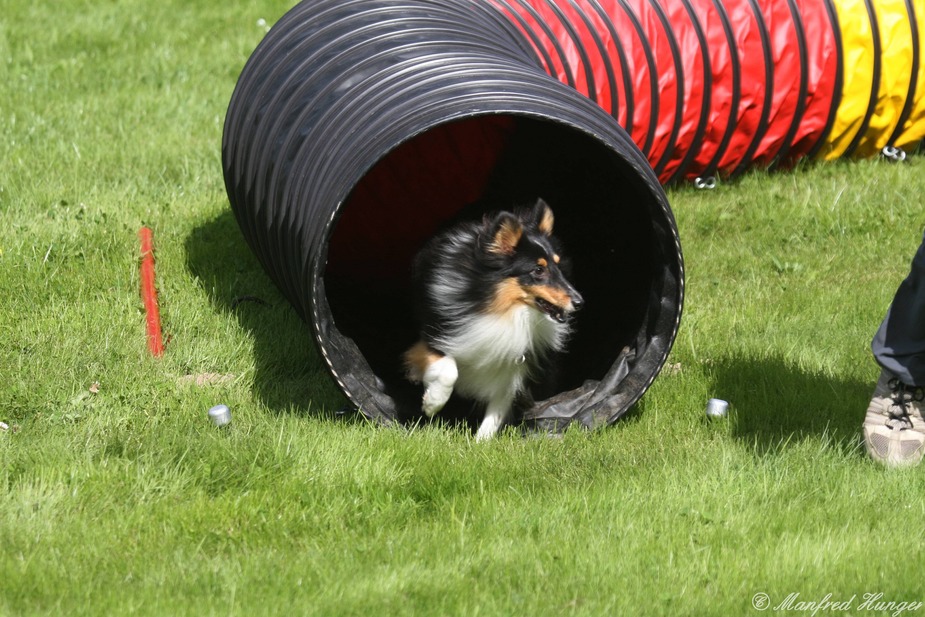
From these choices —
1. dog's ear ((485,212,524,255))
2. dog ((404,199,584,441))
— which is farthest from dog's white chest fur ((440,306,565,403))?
dog's ear ((485,212,524,255))

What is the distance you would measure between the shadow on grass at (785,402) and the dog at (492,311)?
2.86ft

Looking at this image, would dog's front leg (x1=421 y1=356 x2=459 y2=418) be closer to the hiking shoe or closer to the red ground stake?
the red ground stake

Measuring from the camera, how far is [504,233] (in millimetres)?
5020

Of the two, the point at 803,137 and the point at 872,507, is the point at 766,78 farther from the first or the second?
the point at 872,507

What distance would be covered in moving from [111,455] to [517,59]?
2624 millimetres

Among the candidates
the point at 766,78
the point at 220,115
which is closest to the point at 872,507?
the point at 766,78

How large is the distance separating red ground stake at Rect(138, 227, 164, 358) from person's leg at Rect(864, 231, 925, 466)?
337cm

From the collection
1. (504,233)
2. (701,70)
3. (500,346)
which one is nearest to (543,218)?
(504,233)

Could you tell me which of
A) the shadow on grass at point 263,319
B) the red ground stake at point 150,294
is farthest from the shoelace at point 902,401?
the red ground stake at point 150,294

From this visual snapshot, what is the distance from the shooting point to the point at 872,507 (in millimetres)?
4242

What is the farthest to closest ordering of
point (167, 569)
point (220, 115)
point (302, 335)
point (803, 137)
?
point (220, 115), point (803, 137), point (302, 335), point (167, 569)

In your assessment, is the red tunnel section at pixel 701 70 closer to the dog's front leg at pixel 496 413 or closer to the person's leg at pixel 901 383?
the dog's front leg at pixel 496 413

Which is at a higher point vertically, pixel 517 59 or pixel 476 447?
pixel 517 59

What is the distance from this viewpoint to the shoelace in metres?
4.54
